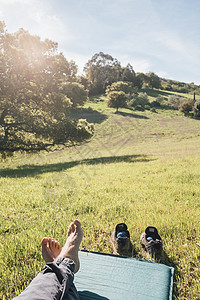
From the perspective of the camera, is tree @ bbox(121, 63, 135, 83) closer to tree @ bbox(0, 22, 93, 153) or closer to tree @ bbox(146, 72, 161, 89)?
tree @ bbox(146, 72, 161, 89)

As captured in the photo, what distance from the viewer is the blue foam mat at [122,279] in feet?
6.58

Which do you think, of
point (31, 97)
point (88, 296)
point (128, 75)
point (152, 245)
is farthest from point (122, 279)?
point (128, 75)

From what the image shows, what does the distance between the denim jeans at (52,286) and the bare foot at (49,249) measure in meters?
0.70

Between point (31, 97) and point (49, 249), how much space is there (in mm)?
12876

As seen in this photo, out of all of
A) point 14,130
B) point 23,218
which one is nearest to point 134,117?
point 14,130

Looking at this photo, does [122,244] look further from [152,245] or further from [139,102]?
[139,102]

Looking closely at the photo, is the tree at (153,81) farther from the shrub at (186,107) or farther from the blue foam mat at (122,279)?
the blue foam mat at (122,279)

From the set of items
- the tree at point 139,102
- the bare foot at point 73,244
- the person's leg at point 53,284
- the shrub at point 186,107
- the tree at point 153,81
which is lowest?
the bare foot at point 73,244

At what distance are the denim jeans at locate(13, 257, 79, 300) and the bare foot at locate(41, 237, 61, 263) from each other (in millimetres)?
698

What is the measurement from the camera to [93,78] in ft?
214

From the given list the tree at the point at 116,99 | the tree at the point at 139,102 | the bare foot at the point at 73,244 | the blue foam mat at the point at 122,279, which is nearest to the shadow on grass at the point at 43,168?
the bare foot at the point at 73,244

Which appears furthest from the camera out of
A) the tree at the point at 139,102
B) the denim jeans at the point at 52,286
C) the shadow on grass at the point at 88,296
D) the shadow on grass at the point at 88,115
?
the tree at the point at 139,102

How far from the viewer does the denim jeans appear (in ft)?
4.79

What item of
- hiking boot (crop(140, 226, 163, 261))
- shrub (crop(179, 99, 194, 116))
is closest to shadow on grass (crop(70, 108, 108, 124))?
shrub (crop(179, 99, 194, 116))
